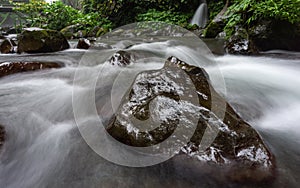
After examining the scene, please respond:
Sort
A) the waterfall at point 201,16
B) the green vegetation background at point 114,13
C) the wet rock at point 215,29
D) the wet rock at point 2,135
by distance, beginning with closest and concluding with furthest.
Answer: the wet rock at point 2,135 < the wet rock at point 215,29 < the waterfall at point 201,16 < the green vegetation background at point 114,13

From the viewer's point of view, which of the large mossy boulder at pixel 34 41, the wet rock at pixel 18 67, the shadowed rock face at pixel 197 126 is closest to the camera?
the shadowed rock face at pixel 197 126

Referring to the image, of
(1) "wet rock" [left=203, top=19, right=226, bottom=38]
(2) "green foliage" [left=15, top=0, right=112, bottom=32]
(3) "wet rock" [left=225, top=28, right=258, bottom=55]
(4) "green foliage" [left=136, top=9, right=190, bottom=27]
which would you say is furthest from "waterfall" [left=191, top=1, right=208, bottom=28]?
(3) "wet rock" [left=225, top=28, right=258, bottom=55]

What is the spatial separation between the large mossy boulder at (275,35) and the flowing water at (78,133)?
55.7 inches

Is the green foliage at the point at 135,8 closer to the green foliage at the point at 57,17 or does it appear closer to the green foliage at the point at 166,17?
the green foliage at the point at 166,17

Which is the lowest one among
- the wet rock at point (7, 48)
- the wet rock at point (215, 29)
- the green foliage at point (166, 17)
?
the wet rock at point (7, 48)

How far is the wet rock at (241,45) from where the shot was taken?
5238 mm

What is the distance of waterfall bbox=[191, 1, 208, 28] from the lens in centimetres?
1121

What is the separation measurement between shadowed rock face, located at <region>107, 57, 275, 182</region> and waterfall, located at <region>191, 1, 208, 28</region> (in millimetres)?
10060

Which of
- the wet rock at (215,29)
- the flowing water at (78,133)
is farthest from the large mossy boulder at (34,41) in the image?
the wet rock at (215,29)

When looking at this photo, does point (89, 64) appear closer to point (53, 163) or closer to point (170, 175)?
point (53, 163)

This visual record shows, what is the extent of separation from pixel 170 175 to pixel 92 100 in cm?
167

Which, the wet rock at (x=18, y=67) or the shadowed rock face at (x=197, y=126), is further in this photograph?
the wet rock at (x=18, y=67)

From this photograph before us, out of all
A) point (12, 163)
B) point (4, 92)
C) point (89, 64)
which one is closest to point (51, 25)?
point (89, 64)

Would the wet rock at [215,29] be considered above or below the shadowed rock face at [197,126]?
above
